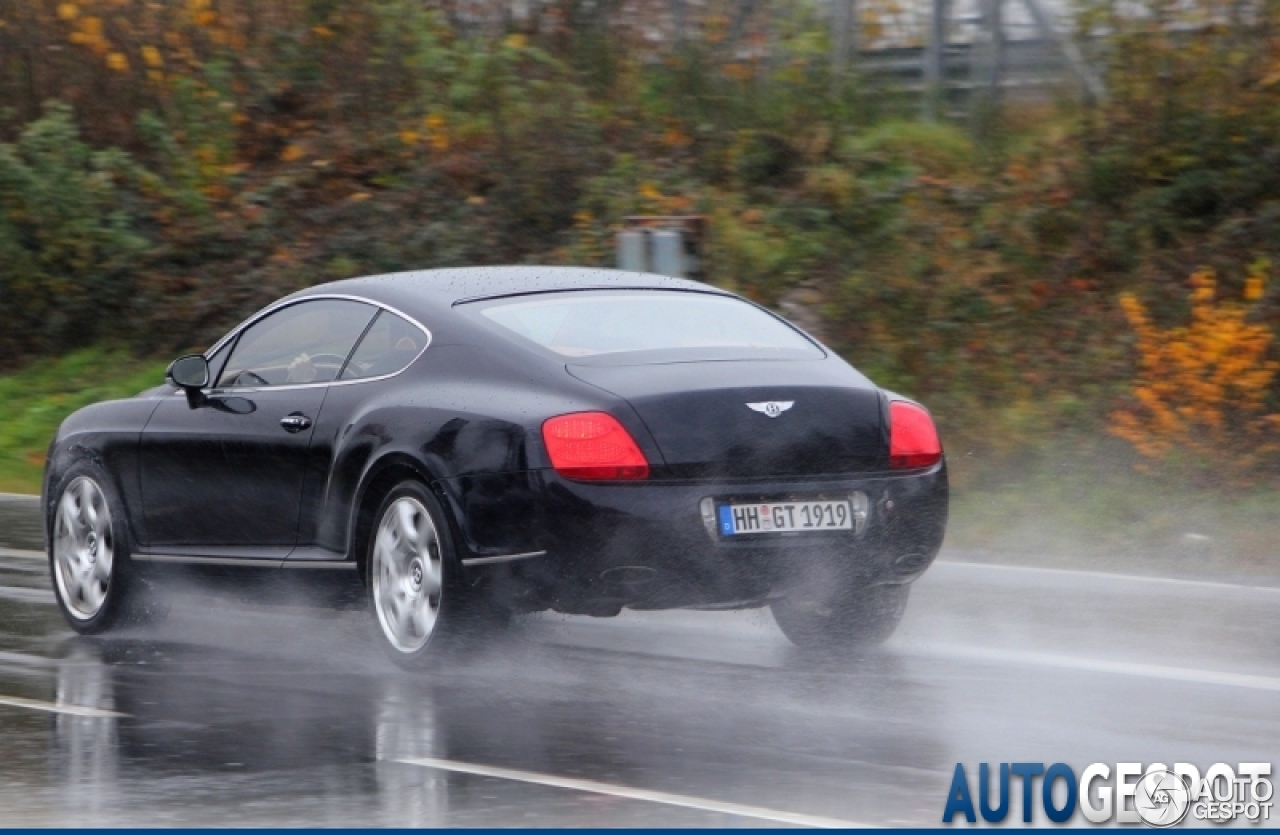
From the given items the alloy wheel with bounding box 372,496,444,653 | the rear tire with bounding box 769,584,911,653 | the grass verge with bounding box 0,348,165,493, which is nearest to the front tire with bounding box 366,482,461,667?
the alloy wheel with bounding box 372,496,444,653

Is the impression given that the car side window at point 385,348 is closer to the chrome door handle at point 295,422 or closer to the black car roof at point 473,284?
the black car roof at point 473,284

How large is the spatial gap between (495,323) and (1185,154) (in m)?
9.93

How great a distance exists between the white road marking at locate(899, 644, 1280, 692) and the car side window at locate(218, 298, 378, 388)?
254 cm

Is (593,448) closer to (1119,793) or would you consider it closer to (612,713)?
(612,713)

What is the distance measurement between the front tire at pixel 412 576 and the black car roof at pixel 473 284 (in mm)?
846

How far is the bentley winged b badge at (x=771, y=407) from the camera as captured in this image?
27.0 ft

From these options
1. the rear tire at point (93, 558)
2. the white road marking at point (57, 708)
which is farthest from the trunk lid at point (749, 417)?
the rear tire at point (93, 558)

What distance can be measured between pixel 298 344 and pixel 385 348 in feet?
2.11

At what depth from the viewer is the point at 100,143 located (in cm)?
2475

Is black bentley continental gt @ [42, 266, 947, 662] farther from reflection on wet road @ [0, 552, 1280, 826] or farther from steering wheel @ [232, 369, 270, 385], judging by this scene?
reflection on wet road @ [0, 552, 1280, 826]

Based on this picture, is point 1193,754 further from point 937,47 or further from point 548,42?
point 548,42

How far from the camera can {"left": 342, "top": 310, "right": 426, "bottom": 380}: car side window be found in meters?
8.84

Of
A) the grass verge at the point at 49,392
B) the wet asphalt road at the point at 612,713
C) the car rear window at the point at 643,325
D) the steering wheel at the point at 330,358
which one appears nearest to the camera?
the wet asphalt road at the point at 612,713

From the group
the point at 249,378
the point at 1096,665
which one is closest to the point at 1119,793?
the point at 1096,665
